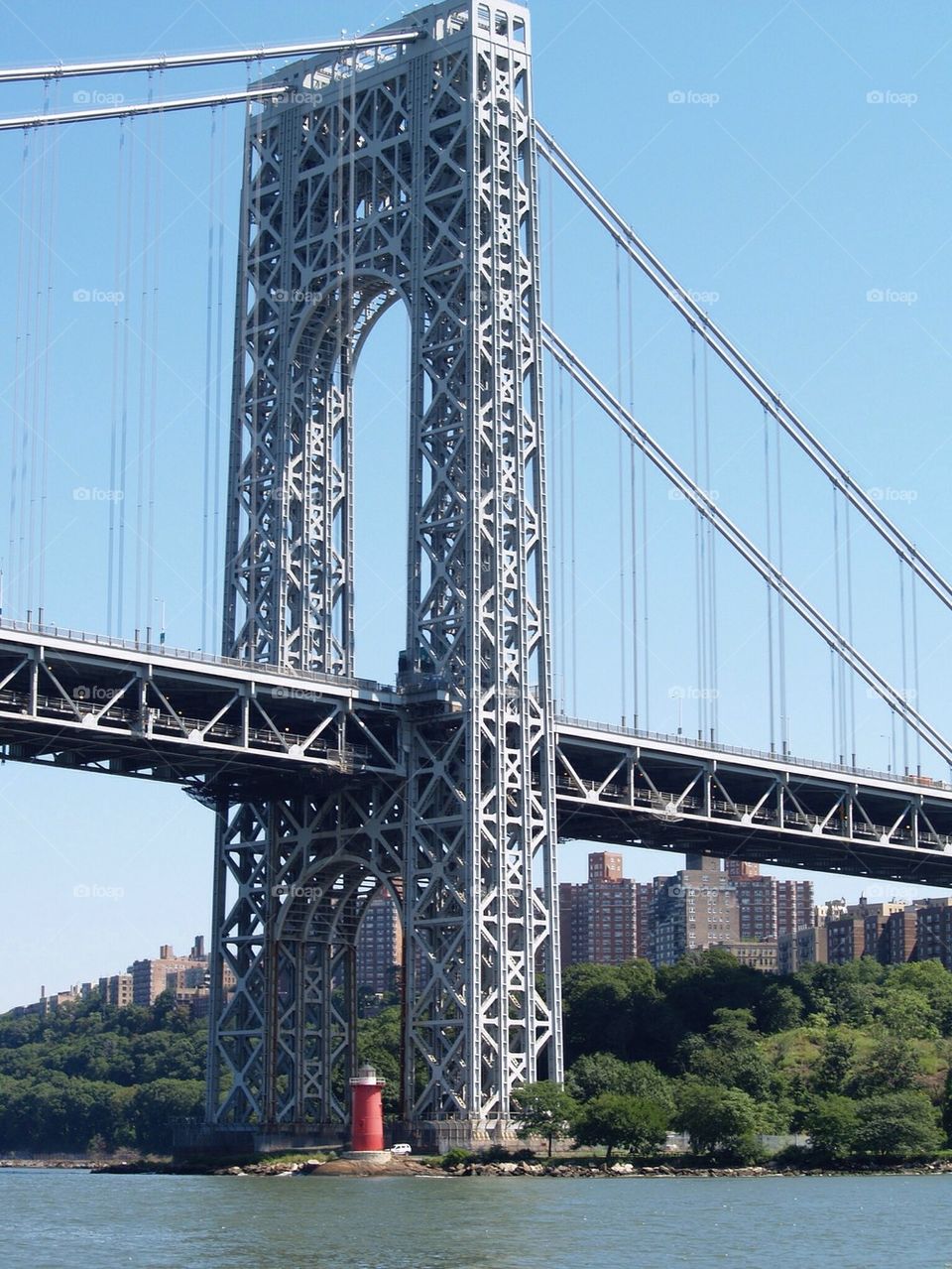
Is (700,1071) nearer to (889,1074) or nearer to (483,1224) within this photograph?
(889,1074)

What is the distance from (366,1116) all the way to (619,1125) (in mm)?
9227

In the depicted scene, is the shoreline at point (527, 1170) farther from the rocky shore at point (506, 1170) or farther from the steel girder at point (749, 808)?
the steel girder at point (749, 808)

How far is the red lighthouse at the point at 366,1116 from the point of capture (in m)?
83.2

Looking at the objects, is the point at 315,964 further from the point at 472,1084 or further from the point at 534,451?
the point at 534,451

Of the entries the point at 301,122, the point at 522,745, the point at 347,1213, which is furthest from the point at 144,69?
the point at 347,1213

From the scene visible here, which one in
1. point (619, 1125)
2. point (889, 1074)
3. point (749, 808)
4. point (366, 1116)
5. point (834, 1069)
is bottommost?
point (619, 1125)

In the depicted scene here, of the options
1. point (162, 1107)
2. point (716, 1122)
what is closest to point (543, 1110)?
point (716, 1122)

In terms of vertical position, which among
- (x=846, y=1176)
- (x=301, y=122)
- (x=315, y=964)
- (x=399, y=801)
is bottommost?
(x=846, y=1176)

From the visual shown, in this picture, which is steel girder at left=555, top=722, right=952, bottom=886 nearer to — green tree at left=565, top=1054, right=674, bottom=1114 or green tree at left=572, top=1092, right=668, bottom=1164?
green tree at left=565, top=1054, right=674, bottom=1114

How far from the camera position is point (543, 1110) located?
272 feet

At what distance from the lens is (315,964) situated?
93.8 metres

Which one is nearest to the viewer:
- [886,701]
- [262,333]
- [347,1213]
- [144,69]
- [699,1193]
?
[347,1213]

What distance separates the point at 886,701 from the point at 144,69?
148ft

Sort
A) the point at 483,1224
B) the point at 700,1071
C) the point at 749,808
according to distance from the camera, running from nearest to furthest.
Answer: the point at 483,1224 < the point at 700,1071 < the point at 749,808
